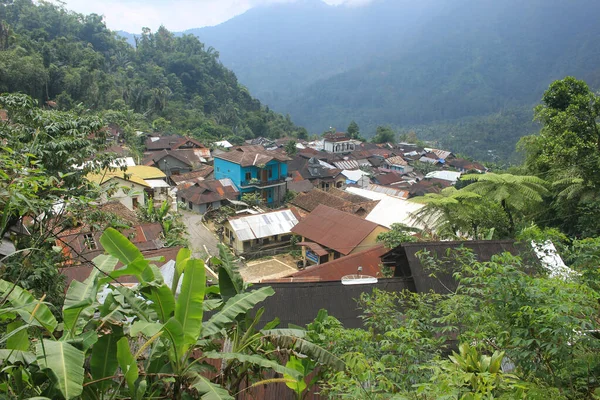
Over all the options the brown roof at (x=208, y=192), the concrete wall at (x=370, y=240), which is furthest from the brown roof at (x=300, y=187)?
the concrete wall at (x=370, y=240)

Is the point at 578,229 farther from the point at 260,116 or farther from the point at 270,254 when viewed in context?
the point at 260,116

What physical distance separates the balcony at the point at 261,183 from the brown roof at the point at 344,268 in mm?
18269

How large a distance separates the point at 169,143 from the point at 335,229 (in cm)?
2937

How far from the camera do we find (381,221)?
65.3 ft

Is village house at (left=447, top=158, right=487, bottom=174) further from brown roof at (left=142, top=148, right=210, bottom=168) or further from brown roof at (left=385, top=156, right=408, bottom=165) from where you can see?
brown roof at (left=142, top=148, right=210, bottom=168)

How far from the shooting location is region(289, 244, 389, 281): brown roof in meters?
12.1

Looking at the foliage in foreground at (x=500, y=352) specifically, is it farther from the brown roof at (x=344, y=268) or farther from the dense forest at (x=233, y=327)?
the brown roof at (x=344, y=268)

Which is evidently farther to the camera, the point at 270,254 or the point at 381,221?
the point at 270,254

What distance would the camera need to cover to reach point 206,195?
29.1 m

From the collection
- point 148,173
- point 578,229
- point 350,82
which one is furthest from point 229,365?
point 350,82

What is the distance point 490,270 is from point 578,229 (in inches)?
402

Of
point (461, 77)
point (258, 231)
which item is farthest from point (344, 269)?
point (461, 77)

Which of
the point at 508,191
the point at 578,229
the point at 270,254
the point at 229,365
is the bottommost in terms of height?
the point at 270,254

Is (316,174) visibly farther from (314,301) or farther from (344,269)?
(314,301)
